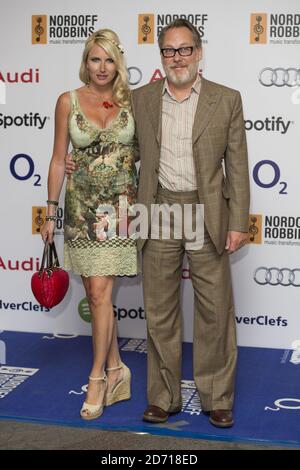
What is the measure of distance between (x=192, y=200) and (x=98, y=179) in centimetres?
45

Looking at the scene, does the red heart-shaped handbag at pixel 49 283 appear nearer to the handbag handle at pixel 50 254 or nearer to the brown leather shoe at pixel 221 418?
the handbag handle at pixel 50 254

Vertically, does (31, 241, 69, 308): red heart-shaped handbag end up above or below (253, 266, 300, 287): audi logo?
above

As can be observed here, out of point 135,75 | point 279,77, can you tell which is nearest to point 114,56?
point 135,75

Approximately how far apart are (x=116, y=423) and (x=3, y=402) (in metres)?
0.63

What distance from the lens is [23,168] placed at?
508 centimetres

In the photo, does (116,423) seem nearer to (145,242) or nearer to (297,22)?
(145,242)

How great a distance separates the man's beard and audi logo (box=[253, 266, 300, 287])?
171cm

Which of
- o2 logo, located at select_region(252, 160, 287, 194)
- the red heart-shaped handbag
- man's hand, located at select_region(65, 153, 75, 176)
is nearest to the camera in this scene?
man's hand, located at select_region(65, 153, 75, 176)

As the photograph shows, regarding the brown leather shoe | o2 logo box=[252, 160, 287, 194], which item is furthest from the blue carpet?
o2 logo box=[252, 160, 287, 194]

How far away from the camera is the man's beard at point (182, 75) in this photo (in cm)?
343

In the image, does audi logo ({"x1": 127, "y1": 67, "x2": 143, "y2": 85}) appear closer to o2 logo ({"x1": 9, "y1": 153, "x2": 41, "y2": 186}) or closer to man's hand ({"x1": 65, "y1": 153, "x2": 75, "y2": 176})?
o2 logo ({"x1": 9, "y1": 153, "x2": 41, "y2": 186})

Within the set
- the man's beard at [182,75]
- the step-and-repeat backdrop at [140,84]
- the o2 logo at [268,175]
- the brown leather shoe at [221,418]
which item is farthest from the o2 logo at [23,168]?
the brown leather shoe at [221,418]

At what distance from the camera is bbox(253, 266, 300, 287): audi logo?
479 cm

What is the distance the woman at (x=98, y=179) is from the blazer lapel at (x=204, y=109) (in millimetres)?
345
